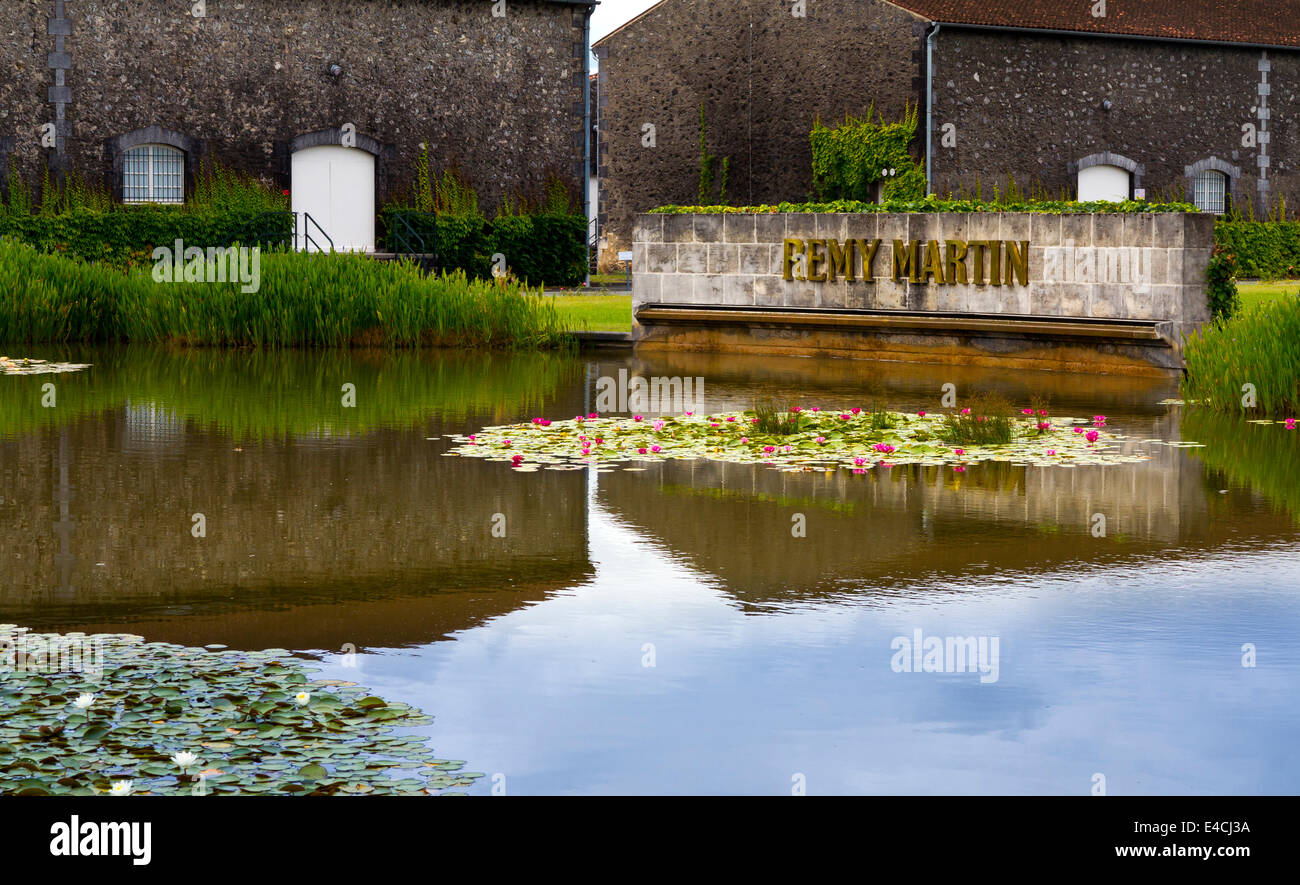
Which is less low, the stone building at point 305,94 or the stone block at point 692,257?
the stone building at point 305,94

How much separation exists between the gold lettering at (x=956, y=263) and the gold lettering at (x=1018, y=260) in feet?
2.06

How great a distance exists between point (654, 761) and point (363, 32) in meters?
32.0

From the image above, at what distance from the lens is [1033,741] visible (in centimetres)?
525

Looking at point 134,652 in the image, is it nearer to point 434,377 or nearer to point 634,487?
point 634,487

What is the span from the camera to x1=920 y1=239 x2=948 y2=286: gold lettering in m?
20.7

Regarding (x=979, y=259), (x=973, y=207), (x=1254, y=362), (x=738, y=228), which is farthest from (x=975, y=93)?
(x=1254, y=362)

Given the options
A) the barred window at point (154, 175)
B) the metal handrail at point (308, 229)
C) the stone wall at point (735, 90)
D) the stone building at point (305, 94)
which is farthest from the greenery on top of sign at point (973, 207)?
the stone wall at point (735, 90)

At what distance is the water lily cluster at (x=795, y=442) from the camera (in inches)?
454

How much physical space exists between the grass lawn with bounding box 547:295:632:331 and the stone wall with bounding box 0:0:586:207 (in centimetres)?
488

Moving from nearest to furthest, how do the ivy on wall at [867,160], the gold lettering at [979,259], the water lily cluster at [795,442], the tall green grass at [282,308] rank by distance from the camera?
the water lily cluster at [795,442]
the gold lettering at [979,259]
the tall green grass at [282,308]
the ivy on wall at [867,160]

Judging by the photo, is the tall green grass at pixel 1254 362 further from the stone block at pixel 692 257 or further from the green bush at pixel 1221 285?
the stone block at pixel 692 257

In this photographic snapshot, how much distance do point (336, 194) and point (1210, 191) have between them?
20475mm

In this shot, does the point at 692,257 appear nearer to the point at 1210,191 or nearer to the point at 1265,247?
the point at 1265,247

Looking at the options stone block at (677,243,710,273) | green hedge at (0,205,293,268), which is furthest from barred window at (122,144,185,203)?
stone block at (677,243,710,273)
